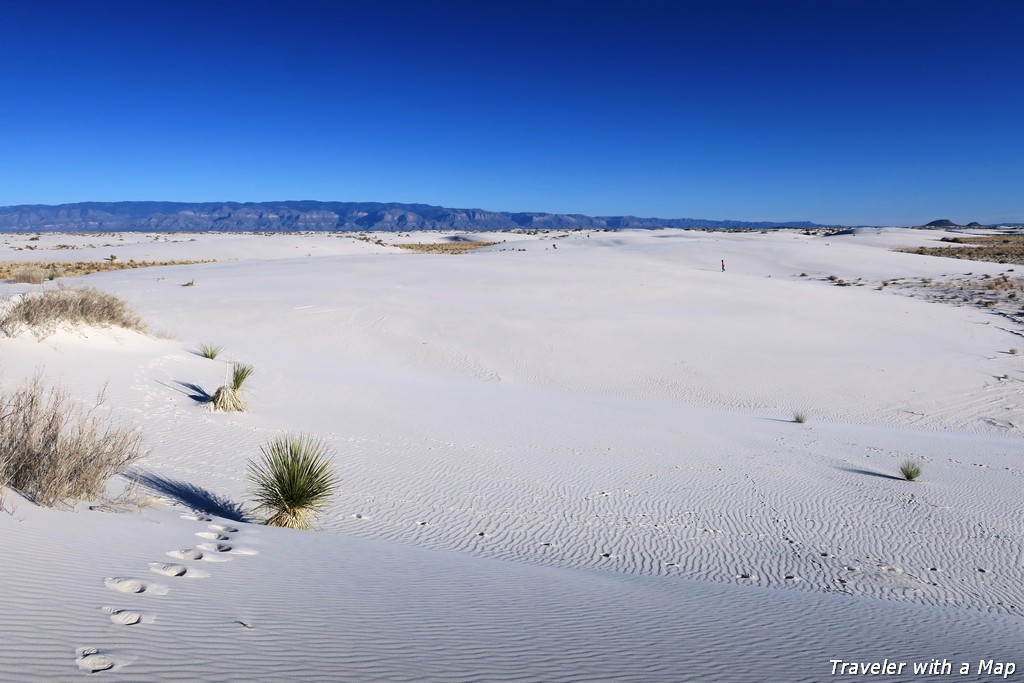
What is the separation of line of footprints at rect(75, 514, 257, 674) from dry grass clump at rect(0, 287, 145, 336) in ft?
23.6

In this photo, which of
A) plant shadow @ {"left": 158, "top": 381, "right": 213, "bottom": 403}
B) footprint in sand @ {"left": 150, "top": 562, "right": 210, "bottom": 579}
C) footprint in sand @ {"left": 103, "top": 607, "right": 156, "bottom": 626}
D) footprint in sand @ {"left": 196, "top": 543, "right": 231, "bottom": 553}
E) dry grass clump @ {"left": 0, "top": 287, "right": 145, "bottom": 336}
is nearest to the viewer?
footprint in sand @ {"left": 103, "top": 607, "right": 156, "bottom": 626}

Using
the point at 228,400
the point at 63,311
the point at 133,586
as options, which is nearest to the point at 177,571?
the point at 133,586

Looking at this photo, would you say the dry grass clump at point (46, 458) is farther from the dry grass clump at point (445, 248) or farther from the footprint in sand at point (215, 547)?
the dry grass clump at point (445, 248)

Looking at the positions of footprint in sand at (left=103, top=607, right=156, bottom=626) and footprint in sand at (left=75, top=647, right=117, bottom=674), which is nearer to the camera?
footprint in sand at (left=75, top=647, right=117, bottom=674)

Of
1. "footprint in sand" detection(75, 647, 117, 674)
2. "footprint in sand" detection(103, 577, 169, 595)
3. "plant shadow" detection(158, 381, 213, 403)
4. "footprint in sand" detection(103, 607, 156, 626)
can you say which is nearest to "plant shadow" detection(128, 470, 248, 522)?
"footprint in sand" detection(103, 577, 169, 595)

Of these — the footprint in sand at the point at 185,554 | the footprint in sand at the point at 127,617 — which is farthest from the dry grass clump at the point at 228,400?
the footprint in sand at the point at 127,617

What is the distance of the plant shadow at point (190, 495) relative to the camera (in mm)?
5504

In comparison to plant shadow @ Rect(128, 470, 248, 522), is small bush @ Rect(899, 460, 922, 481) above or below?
below

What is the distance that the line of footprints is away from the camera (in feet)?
7.93

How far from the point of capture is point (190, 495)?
5.77 m

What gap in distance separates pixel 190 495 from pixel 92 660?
3638 millimetres

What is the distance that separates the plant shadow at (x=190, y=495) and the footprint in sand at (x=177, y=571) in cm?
170

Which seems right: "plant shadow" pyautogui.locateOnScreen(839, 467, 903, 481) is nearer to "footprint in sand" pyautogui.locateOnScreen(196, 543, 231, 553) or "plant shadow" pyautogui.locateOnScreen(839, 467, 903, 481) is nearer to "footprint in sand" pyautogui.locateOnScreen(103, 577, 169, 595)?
"footprint in sand" pyautogui.locateOnScreen(196, 543, 231, 553)

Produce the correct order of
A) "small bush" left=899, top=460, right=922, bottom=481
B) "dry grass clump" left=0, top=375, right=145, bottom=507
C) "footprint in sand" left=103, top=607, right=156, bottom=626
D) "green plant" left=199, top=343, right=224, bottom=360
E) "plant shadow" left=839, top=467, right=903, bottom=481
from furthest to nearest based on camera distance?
"green plant" left=199, top=343, right=224, bottom=360 < "plant shadow" left=839, top=467, right=903, bottom=481 < "small bush" left=899, top=460, right=922, bottom=481 < "dry grass clump" left=0, top=375, right=145, bottom=507 < "footprint in sand" left=103, top=607, right=156, bottom=626
